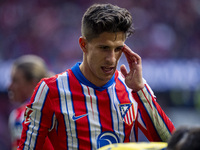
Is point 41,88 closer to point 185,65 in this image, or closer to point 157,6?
point 185,65

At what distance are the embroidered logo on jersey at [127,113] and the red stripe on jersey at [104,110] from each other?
0.08 metres

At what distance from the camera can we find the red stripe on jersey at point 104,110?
8.75ft

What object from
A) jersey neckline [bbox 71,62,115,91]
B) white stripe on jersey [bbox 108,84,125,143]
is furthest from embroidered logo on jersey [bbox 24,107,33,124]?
white stripe on jersey [bbox 108,84,125,143]

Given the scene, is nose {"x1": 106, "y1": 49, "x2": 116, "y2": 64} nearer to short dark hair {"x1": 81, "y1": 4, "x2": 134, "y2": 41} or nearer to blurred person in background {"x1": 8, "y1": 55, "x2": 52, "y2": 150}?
short dark hair {"x1": 81, "y1": 4, "x2": 134, "y2": 41}

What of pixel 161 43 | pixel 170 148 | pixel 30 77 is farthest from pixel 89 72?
pixel 161 43

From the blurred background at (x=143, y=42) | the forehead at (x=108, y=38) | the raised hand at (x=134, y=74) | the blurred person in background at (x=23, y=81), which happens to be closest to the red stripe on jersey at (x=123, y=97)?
the raised hand at (x=134, y=74)

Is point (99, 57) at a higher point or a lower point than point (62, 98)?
higher

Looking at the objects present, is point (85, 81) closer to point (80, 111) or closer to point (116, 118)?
point (80, 111)

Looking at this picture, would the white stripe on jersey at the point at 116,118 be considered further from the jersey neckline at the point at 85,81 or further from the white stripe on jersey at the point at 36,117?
the white stripe on jersey at the point at 36,117

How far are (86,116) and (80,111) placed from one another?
0.17 ft

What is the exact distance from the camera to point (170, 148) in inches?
57.0

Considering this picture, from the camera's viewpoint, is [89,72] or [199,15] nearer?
[89,72]

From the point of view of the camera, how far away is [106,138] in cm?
264

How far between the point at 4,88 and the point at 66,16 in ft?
9.74
